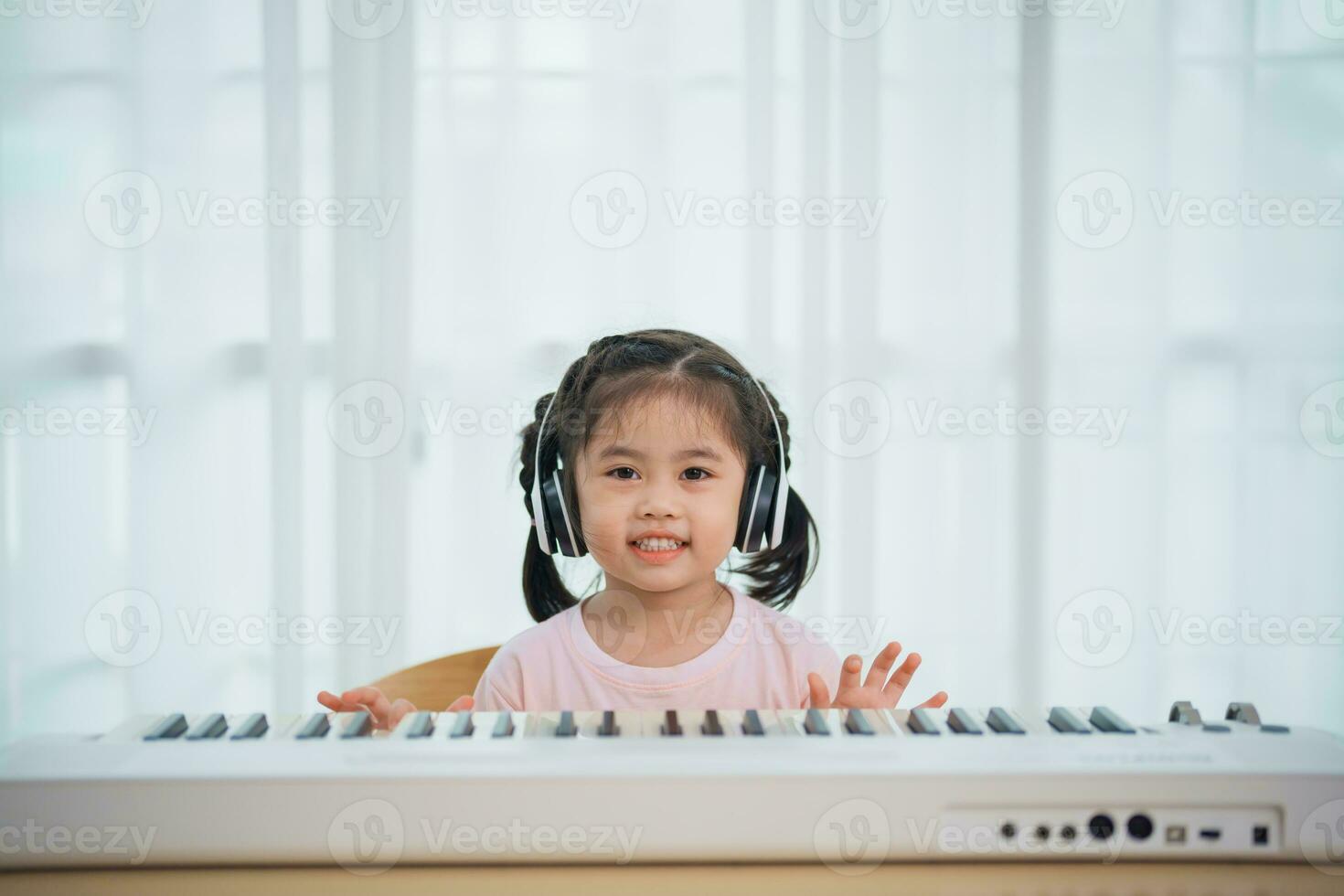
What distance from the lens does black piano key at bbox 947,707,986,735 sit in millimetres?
617

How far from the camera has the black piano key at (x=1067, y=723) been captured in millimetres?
615

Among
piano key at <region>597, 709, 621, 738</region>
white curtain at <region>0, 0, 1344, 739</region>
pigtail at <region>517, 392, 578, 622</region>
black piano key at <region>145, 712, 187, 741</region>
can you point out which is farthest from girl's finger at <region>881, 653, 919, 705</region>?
white curtain at <region>0, 0, 1344, 739</region>

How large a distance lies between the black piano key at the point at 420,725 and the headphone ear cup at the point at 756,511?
0.52 meters

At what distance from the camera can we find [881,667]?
3.10 ft

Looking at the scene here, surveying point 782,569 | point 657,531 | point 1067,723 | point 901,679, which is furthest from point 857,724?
point 782,569

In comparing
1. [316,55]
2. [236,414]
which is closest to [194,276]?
[236,414]

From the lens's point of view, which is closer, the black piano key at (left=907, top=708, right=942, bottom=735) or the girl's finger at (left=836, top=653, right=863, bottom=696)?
the black piano key at (left=907, top=708, right=942, bottom=735)

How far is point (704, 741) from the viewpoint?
0.60 metres

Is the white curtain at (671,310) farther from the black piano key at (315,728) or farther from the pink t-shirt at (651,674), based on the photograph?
the black piano key at (315,728)

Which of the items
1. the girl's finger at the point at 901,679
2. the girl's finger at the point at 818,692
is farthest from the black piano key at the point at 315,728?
the girl's finger at the point at 901,679

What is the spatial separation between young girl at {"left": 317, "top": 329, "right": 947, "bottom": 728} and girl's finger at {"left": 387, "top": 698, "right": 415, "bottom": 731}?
0.04ft

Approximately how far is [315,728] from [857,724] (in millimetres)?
340

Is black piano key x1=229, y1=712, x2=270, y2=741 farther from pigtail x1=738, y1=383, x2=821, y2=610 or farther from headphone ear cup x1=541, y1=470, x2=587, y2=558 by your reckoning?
pigtail x1=738, y1=383, x2=821, y2=610

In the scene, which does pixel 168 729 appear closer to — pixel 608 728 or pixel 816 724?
pixel 608 728
